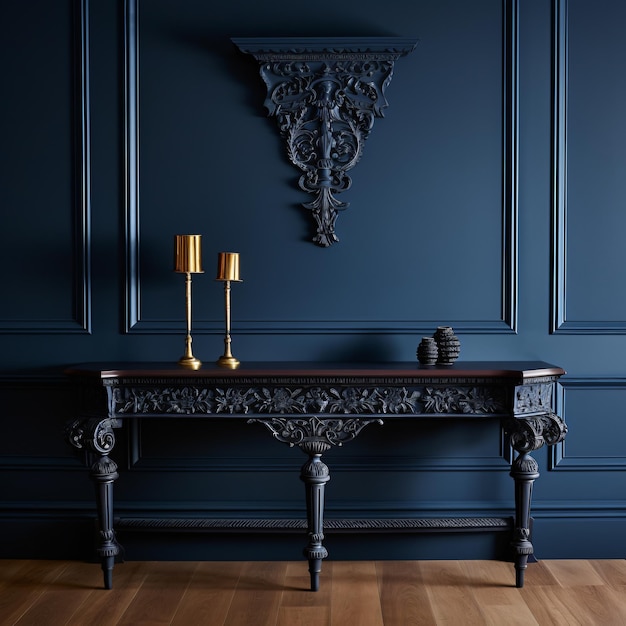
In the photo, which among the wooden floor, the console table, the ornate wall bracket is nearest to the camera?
the wooden floor

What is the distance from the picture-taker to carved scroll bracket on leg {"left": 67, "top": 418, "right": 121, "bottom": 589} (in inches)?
108

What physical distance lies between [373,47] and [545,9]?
0.77 m

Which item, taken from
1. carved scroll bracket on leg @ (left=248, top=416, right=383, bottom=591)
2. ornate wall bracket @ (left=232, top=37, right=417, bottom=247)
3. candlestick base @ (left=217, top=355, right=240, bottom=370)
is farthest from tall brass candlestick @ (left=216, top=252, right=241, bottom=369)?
ornate wall bracket @ (left=232, top=37, right=417, bottom=247)

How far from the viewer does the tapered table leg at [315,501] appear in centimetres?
273

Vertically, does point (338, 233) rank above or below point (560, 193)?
below

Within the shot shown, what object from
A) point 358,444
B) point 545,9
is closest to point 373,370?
point 358,444

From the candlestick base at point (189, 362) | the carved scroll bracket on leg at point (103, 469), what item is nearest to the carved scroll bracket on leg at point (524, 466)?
the candlestick base at point (189, 362)

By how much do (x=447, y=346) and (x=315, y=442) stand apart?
651 mm

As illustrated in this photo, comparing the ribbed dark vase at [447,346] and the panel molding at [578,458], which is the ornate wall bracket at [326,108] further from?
the panel molding at [578,458]

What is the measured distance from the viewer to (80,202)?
313cm

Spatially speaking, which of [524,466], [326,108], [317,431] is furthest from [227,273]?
[524,466]

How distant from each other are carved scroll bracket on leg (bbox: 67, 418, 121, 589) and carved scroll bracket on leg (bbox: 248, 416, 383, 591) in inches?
22.0

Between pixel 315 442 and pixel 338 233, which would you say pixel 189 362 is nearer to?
pixel 315 442

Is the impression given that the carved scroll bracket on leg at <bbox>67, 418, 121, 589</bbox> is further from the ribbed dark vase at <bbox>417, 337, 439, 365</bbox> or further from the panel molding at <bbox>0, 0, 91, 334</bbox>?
the ribbed dark vase at <bbox>417, 337, 439, 365</bbox>
